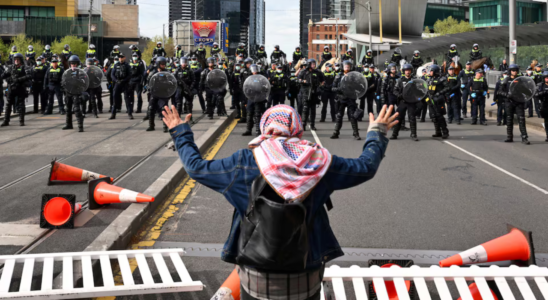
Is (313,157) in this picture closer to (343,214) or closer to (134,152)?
(343,214)

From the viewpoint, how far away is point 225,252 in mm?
3184

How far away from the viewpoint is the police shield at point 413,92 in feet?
50.3

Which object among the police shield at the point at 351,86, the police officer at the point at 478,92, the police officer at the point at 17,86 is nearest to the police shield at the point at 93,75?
the police officer at the point at 17,86

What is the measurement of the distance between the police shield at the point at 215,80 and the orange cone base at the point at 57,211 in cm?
1258

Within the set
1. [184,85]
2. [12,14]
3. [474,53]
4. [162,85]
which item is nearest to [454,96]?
[184,85]

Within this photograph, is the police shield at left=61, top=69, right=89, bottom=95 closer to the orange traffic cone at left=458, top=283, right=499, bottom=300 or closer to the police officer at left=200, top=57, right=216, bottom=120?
the police officer at left=200, top=57, right=216, bottom=120

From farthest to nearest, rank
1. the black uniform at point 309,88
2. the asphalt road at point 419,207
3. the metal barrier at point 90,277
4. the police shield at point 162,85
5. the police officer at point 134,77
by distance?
the police officer at point 134,77
the black uniform at point 309,88
the police shield at point 162,85
the asphalt road at point 419,207
the metal barrier at point 90,277

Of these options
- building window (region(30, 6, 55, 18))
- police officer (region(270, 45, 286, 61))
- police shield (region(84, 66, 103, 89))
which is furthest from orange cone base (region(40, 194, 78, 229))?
building window (region(30, 6, 55, 18))

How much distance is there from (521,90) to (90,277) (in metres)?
13.2

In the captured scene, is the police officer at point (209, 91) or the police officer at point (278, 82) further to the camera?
the police officer at point (209, 91)

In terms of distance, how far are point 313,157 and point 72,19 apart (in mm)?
92052

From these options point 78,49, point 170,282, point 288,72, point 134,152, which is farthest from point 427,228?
point 78,49

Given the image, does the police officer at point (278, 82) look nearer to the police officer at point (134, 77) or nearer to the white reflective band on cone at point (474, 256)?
the police officer at point (134, 77)

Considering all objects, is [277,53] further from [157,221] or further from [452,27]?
[452,27]
